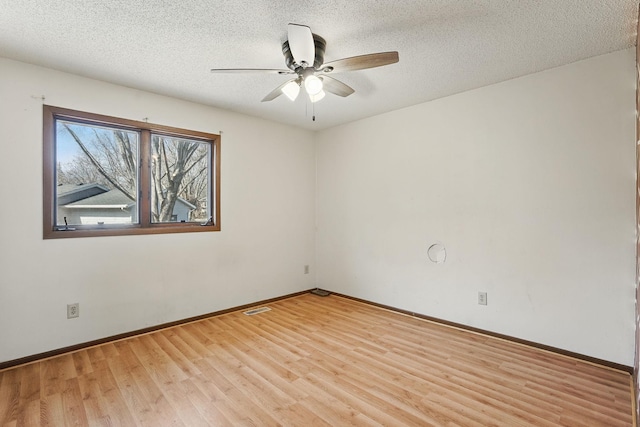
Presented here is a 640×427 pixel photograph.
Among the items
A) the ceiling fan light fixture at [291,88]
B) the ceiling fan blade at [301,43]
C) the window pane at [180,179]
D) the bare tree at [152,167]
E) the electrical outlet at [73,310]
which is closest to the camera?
the ceiling fan blade at [301,43]

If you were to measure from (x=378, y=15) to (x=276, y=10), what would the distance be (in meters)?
0.66

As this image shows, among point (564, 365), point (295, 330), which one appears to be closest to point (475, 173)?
point (564, 365)

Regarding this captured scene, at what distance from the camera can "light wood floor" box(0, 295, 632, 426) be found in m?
1.85

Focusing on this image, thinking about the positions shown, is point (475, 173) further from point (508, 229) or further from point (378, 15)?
point (378, 15)

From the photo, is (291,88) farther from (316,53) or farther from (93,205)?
(93,205)

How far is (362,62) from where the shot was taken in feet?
6.60

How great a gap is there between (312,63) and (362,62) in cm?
34

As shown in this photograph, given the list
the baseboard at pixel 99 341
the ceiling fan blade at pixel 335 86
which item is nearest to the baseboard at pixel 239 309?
the baseboard at pixel 99 341

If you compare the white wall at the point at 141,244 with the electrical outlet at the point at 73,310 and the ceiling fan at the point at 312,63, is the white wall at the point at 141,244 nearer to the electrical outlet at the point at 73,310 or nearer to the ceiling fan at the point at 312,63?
the electrical outlet at the point at 73,310

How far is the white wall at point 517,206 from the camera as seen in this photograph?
2.40 meters

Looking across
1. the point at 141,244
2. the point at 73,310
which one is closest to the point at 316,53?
the point at 141,244

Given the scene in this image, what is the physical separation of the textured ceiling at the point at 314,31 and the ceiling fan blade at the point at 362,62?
26 cm

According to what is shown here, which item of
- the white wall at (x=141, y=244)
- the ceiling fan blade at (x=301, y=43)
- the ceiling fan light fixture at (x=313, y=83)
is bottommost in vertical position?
the white wall at (x=141, y=244)

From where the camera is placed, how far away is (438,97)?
3.37 metres
